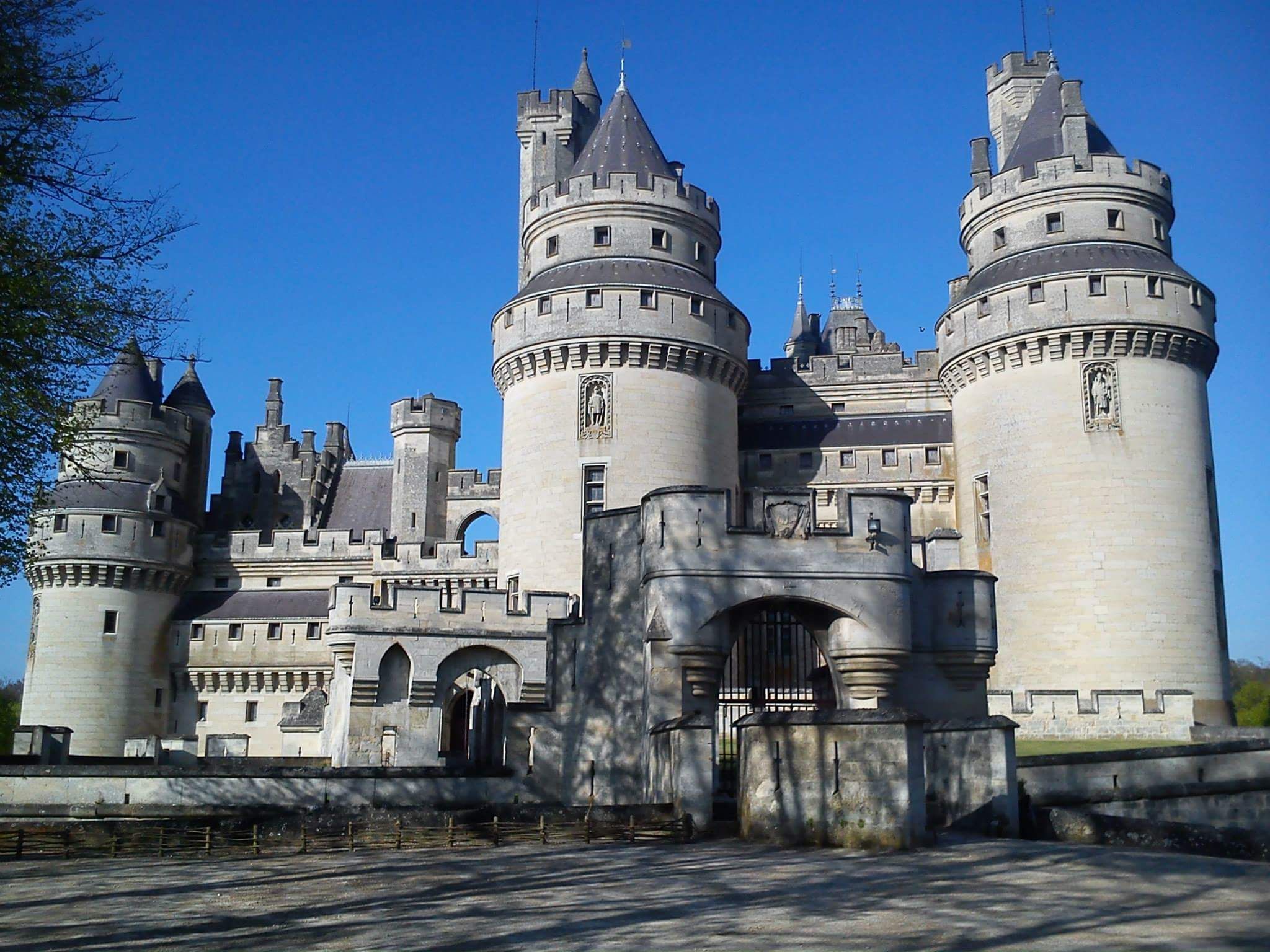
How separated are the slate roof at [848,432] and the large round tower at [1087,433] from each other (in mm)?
1594

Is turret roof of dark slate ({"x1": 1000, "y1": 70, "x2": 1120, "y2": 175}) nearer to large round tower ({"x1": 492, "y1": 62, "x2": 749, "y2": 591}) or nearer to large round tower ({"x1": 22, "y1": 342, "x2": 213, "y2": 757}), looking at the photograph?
large round tower ({"x1": 492, "y1": 62, "x2": 749, "y2": 591})

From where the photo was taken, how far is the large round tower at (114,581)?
4406 cm

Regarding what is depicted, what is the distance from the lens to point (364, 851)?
12867mm

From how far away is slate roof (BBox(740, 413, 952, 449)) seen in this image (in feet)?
136

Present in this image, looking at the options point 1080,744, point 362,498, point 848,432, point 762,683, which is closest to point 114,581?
point 362,498

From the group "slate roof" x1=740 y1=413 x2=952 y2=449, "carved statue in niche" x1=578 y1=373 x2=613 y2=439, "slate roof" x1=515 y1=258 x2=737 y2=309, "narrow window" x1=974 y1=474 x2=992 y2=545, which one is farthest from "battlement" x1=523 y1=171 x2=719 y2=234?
"narrow window" x1=974 y1=474 x2=992 y2=545

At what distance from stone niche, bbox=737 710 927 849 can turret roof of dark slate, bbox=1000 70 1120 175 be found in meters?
30.1

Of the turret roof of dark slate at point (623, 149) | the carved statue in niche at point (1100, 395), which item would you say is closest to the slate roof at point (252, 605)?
the turret roof of dark slate at point (623, 149)

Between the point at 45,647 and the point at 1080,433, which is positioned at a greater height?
the point at 1080,433

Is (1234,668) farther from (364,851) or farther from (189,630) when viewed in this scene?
(364,851)

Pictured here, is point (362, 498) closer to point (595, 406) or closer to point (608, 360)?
point (595, 406)

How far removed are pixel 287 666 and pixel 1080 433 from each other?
92.1 ft

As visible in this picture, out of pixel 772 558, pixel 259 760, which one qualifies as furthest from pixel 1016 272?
pixel 259 760

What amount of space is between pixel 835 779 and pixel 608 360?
81.5 ft
